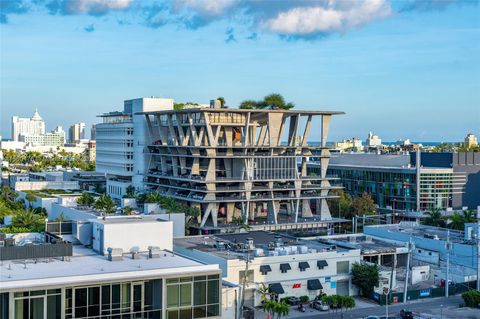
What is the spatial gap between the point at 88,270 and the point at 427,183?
323 ft

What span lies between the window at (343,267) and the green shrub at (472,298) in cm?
1146

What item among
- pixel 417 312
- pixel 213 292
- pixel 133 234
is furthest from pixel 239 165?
pixel 213 292

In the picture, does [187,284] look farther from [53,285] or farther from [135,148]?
[135,148]

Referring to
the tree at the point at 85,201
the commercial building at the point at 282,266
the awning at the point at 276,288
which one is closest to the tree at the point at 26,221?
the tree at the point at 85,201

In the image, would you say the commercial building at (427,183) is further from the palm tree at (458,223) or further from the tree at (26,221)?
the tree at (26,221)

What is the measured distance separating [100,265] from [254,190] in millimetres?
63971

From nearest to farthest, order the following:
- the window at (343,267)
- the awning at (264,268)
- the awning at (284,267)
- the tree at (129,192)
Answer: the awning at (264,268)
the awning at (284,267)
the window at (343,267)
the tree at (129,192)

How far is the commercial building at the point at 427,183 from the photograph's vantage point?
128500 millimetres

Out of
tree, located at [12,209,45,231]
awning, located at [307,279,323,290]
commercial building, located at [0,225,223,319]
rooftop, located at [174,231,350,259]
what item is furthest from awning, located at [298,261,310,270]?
tree, located at [12,209,45,231]

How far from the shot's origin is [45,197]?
113250 mm

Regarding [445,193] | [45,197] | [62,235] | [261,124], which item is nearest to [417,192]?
[445,193]

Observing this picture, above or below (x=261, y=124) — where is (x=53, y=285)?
below

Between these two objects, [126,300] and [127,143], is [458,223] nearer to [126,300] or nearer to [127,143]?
[127,143]

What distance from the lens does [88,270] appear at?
40.8 metres
